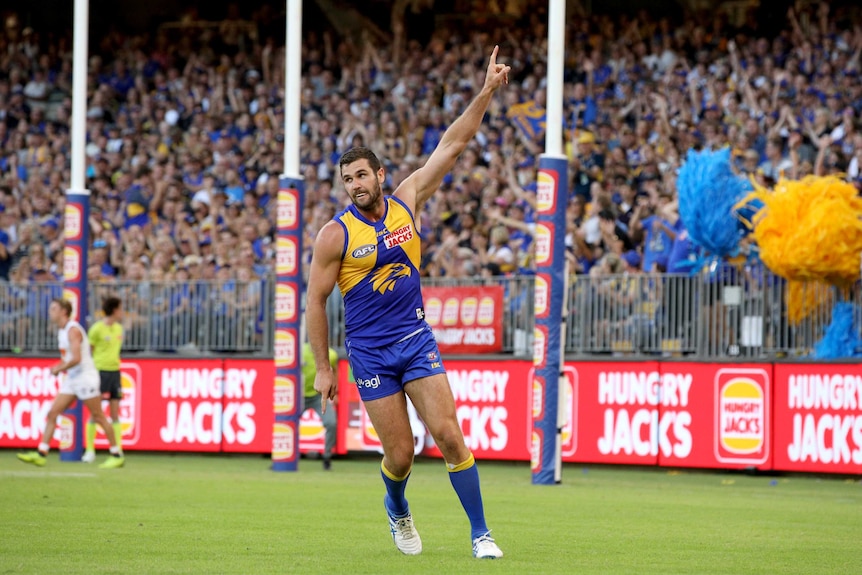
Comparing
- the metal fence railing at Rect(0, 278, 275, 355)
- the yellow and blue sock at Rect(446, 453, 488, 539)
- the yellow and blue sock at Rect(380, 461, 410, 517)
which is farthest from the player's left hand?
the metal fence railing at Rect(0, 278, 275, 355)

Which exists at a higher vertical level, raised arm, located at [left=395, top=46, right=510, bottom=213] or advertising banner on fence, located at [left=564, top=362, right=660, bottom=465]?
raised arm, located at [left=395, top=46, right=510, bottom=213]

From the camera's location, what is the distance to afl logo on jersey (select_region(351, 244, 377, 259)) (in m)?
8.73

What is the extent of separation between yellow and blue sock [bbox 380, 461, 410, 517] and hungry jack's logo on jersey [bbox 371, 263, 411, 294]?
1.12 m

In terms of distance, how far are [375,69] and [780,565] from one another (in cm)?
2032

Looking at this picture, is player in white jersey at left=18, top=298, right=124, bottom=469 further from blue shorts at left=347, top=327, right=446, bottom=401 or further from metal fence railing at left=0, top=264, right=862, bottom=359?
blue shorts at left=347, top=327, right=446, bottom=401

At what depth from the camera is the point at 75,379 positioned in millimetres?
18859

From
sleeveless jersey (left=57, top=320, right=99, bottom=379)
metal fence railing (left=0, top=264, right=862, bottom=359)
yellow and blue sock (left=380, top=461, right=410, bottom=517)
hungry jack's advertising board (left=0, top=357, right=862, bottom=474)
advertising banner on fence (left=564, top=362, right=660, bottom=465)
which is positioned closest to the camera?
yellow and blue sock (left=380, top=461, right=410, bottom=517)

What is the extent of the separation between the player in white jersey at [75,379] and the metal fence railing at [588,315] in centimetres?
297

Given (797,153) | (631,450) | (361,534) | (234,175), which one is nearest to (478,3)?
(234,175)

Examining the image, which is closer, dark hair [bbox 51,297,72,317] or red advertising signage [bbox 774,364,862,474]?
red advertising signage [bbox 774,364,862,474]

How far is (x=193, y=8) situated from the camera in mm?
32312

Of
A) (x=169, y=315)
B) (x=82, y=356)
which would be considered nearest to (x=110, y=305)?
(x=82, y=356)

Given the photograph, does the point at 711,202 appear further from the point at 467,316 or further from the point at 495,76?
the point at 495,76

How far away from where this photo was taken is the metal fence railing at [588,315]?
18312 mm
